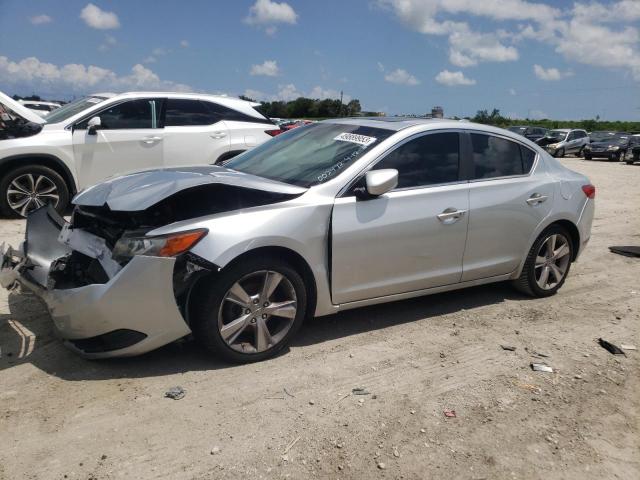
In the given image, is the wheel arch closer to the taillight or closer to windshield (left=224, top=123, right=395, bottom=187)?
windshield (left=224, top=123, right=395, bottom=187)

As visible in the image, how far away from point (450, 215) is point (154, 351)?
2.42 m

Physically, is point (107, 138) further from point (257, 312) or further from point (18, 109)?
point (257, 312)

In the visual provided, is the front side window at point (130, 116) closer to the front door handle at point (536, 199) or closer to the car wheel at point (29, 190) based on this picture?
the car wheel at point (29, 190)

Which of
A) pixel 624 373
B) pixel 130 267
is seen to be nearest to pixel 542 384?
pixel 624 373

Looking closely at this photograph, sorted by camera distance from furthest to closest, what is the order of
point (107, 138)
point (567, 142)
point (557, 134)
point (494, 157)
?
1. point (557, 134)
2. point (567, 142)
3. point (107, 138)
4. point (494, 157)

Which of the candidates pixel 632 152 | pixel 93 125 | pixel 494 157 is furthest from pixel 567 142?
pixel 494 157

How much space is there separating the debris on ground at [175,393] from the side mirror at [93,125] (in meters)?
5.49

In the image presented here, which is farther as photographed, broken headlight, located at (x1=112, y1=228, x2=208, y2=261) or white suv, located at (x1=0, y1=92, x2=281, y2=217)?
white suv, located at (x1=0, y1=92, x2=281, y2=217)

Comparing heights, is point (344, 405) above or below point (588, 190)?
below

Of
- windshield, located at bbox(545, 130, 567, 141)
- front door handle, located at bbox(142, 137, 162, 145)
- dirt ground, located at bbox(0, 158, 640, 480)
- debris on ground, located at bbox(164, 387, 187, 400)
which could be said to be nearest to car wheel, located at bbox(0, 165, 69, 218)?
front door handle, located at bbox(142, 137, 162, 145)

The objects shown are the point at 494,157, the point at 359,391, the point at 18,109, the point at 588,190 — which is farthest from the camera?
the point at 18,109

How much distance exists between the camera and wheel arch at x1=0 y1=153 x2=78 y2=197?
24.9 feet

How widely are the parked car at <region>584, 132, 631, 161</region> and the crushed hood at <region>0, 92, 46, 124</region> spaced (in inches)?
1108

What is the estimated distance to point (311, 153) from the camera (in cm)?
452
